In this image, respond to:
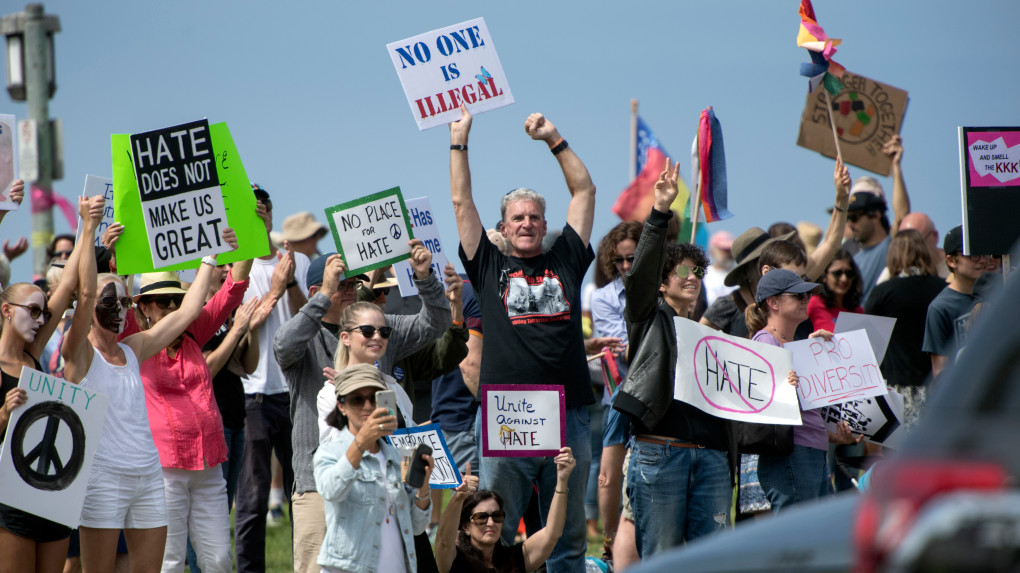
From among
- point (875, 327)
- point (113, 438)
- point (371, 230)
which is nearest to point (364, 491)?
point (113, 438)

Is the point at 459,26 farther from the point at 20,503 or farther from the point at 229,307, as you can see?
the point at 20,503

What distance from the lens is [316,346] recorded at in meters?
6.50

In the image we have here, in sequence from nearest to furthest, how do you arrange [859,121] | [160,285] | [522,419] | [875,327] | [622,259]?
[522,419]
[160,285]
[875,327]
[622,259]
[859,121]

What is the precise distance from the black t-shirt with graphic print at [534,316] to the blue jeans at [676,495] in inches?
20.4

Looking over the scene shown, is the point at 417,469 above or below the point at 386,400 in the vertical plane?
A: below

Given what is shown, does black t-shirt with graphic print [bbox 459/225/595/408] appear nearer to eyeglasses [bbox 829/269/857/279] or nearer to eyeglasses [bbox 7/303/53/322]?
eyeglasses [bbox 7/303/53/322]

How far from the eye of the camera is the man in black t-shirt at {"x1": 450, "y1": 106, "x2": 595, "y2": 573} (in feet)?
20.0

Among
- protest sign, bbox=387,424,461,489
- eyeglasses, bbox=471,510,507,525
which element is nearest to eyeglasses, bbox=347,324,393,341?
protest sign, bbox=387,424,461,489

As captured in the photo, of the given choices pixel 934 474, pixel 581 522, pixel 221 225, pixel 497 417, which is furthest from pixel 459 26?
pixel 934 474

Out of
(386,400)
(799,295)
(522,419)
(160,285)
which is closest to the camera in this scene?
(386,400)

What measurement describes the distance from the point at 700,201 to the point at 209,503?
13.1 feet

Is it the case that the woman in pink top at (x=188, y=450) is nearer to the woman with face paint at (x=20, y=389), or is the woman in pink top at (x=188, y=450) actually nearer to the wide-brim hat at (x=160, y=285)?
the wide-brim hat at (x=160, y=285)

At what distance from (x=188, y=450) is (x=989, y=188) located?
4.90 meters

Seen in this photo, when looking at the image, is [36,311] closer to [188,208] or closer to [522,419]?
[188,208]
